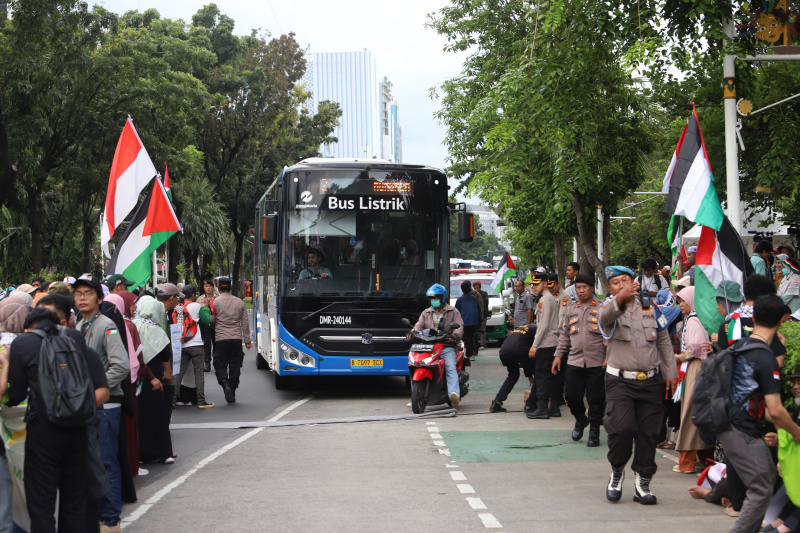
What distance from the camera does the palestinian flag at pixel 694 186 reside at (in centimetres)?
832

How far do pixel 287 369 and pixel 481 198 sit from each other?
408cm

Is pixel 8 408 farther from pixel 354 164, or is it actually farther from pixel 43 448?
pixel 354 164

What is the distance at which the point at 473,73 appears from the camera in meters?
28.1

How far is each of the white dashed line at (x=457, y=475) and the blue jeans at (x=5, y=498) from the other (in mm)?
4269

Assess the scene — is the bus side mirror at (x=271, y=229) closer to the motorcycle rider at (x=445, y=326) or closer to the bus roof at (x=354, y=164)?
the bus roof at (x=354, y=164)

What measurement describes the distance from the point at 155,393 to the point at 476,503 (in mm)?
3671

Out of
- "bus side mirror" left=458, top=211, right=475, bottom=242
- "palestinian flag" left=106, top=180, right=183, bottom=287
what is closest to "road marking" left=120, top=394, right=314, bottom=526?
"palestinian flag" left=106, top=180, right=183, bottom=287

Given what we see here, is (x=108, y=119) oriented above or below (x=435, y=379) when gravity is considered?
above

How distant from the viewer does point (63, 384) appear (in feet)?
18.1

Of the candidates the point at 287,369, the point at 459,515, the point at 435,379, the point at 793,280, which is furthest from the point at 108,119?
the point at 459,515

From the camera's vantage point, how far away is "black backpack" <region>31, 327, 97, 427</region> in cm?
548

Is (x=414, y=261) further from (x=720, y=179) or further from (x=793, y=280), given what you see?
(x=720, y=179)

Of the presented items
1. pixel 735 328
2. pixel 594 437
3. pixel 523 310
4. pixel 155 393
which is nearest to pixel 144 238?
pixel 155 393

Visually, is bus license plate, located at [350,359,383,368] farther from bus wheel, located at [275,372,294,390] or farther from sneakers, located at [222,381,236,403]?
bus wheel, located at [275,372,294,390]
